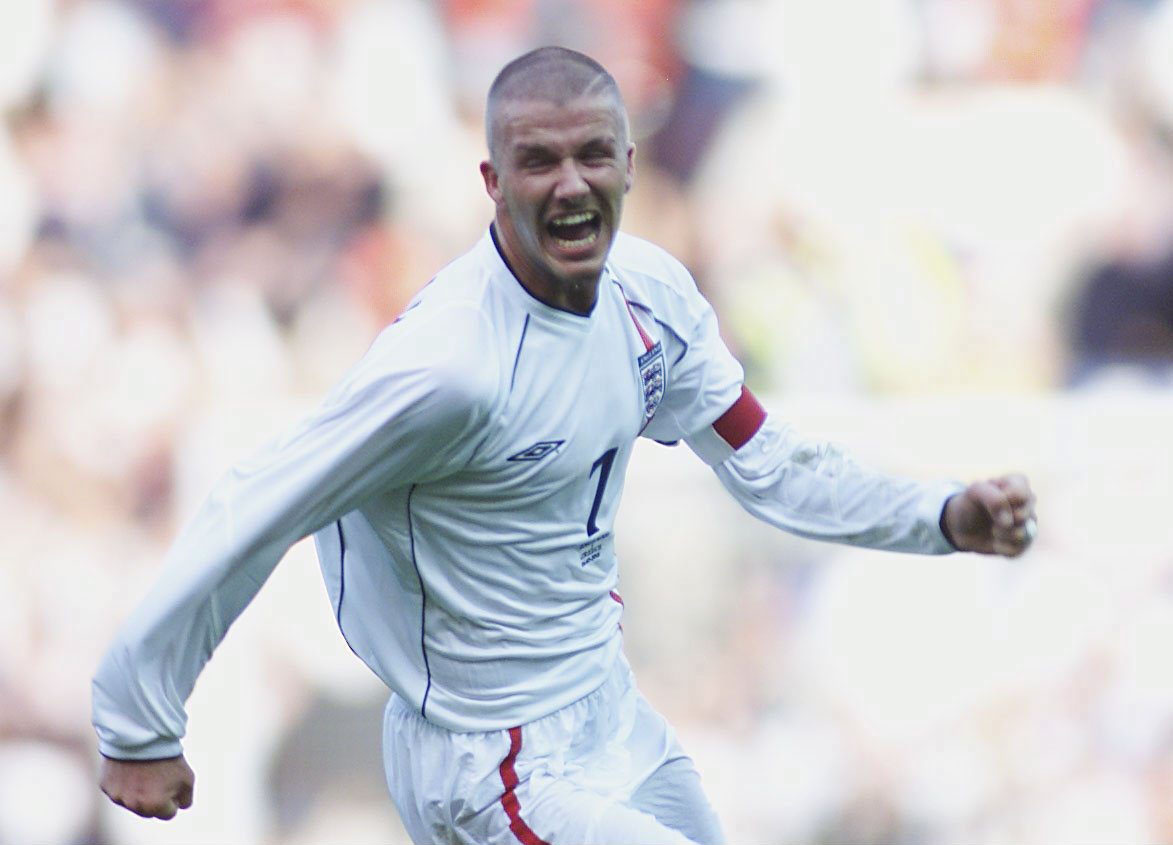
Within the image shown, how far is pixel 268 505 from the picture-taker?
2.48 m

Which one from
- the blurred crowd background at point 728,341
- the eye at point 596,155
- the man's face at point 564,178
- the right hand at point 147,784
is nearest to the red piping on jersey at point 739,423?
the man's face at point 564,178

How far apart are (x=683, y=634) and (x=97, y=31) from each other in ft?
9.37

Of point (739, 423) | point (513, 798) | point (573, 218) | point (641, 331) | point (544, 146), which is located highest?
point (544, 146)

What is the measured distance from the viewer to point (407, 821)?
9.71 feet

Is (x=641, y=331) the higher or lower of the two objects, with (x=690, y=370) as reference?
higher

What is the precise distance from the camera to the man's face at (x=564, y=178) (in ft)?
8.59

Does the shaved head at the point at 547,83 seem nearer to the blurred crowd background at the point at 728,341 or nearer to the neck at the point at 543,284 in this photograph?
the neck at the point at 543,284

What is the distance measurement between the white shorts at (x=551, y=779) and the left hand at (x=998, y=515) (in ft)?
2.24

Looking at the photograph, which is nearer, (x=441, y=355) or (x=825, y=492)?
(x=441, y=355)

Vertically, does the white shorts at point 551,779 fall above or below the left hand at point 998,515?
below

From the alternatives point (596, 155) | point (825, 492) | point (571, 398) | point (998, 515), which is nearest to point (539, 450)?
point (571, 398)

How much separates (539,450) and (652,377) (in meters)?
0.33

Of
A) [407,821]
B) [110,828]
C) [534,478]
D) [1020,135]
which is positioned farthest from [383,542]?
[1020,135]

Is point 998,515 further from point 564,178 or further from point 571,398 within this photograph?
point 564,178
